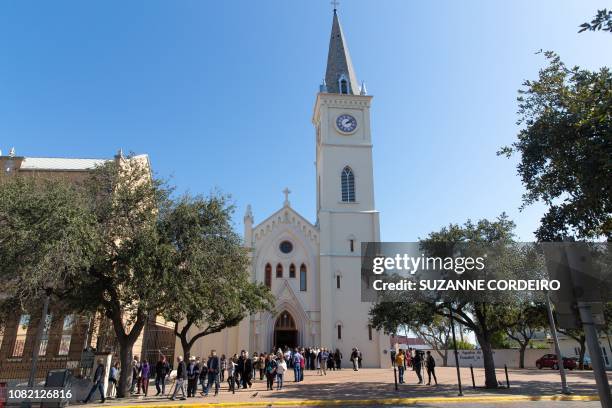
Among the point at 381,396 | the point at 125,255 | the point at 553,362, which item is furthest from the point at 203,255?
the point at 553,362

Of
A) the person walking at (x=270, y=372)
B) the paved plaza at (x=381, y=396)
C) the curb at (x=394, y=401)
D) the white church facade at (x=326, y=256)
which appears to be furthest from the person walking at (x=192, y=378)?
the white church facade at (x=326, y=256)

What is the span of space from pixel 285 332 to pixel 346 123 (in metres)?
21.2

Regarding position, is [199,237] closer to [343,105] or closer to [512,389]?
[512,389]

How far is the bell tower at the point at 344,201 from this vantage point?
36125 mm

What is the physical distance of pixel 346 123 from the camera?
43844 mm

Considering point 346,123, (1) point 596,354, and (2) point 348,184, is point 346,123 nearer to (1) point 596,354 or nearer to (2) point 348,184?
(2) point 348,184

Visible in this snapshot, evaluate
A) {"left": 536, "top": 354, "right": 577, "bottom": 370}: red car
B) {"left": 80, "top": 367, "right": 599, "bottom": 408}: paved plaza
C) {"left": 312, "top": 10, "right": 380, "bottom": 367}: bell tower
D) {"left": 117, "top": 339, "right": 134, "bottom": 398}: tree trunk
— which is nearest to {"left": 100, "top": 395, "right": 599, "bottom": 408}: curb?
{"left": 80, "top": 367, "right": 599, "bottom": 408}: paved plaza

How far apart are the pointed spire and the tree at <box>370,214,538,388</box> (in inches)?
1114

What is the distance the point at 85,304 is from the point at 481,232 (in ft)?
57.1

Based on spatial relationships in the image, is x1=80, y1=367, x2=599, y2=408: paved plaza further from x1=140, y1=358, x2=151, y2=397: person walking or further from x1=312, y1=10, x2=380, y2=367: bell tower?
x1=312, y1=10, x2=380, y2=367: bell tower

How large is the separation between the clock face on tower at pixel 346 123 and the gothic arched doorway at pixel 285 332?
1885 cm

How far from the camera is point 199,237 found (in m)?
18.0

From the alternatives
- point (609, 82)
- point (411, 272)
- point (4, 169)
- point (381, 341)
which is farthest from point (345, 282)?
point (609, 82)

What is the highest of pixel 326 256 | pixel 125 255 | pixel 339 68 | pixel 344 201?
pixel 339 68
